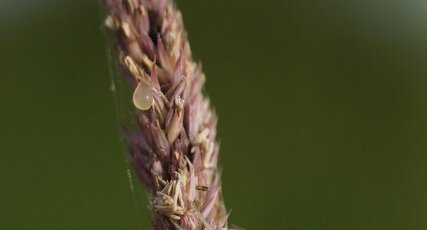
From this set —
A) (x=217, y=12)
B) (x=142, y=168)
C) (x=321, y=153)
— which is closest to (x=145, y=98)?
(x=142, y=168)

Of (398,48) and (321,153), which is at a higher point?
(398,48)

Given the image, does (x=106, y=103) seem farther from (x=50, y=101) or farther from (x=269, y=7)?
(x=269, y=7)

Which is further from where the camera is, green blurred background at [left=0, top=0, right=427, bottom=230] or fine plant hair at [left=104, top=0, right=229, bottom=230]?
green blurred background at [left=0, top=0, right=427, bottom=230]

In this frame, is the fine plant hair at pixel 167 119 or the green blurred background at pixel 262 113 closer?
the fine plant hair at pixel 167 119

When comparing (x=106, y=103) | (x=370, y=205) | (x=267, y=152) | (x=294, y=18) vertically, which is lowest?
(x=370, y=205)

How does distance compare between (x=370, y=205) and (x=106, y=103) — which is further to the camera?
(x=106, y=103)
